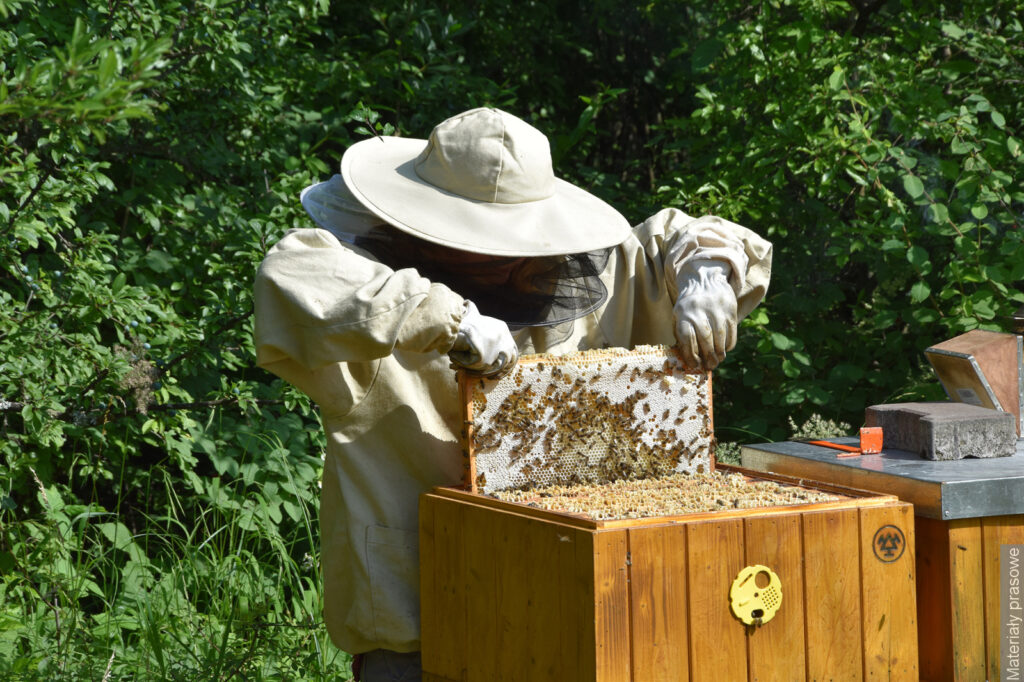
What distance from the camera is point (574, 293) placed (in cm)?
212

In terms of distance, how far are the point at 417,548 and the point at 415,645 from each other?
19 centimetres

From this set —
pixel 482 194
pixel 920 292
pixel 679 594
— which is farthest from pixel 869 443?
pixel 920 292

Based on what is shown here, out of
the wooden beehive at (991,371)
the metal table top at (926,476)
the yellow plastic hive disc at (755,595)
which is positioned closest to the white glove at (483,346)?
the yellow plastic hive disc at (755,595)

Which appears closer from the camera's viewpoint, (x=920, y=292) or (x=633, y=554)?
(x=633, y=554)

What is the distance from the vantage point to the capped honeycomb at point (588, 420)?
184cm

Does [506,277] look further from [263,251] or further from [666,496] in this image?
[263,251]

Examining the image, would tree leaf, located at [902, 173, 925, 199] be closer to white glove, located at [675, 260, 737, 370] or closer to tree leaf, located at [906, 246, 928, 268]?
tree leaf, located at [906, 246, 928, 268]

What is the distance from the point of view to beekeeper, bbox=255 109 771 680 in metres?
1.89

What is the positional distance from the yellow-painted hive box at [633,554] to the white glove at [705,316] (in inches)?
1.6

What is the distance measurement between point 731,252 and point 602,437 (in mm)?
511

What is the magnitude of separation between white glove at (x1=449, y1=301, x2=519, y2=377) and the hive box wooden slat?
0.23 m

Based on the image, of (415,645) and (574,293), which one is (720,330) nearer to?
(574,293)

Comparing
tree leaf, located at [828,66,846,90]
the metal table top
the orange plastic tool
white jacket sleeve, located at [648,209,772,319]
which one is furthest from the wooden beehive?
tree leaf, located at [828,66,846,90]

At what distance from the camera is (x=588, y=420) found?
1.93 metres
